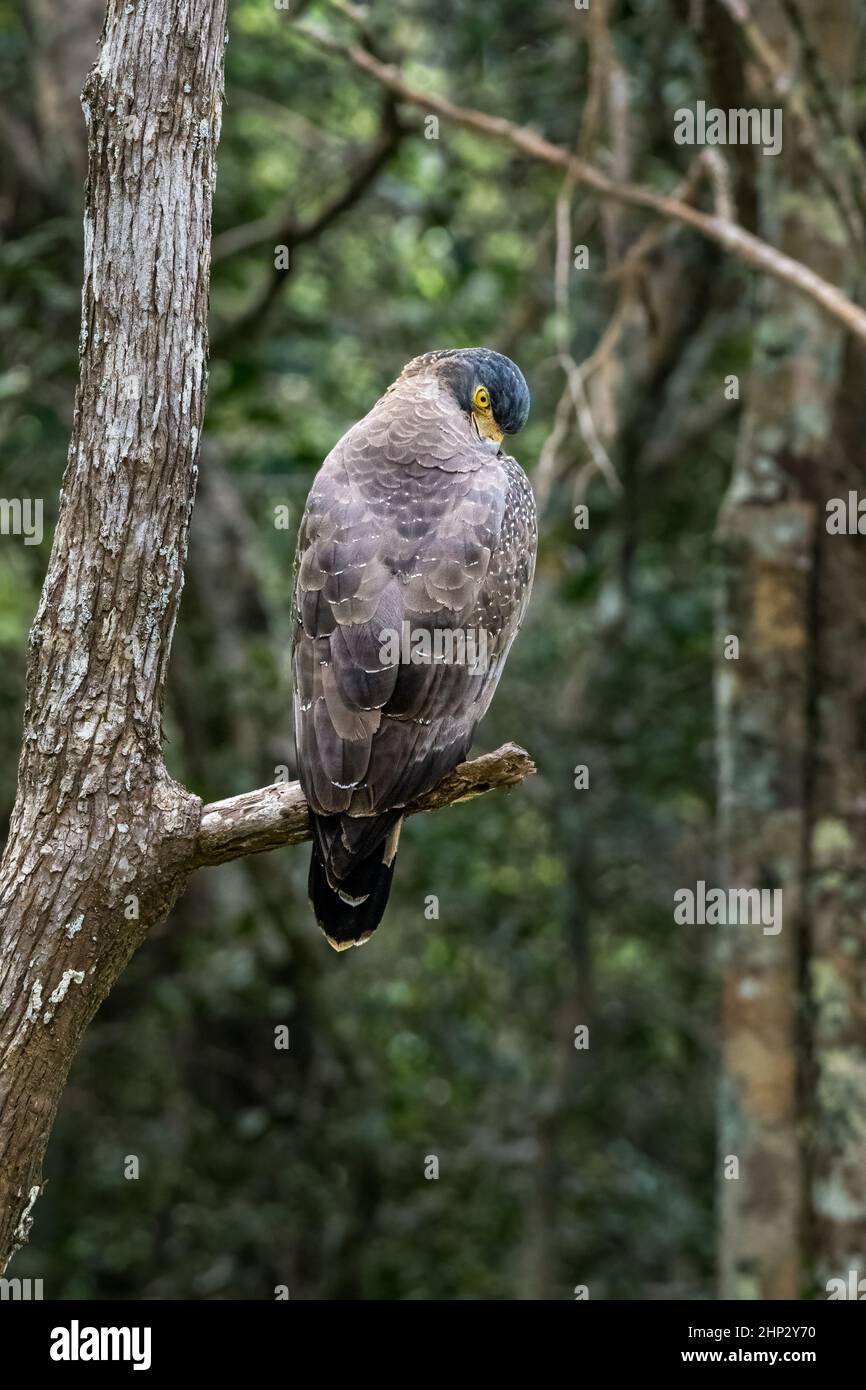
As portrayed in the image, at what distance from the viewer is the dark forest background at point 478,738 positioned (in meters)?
6.26

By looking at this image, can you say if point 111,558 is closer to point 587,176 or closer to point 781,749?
point 587,176

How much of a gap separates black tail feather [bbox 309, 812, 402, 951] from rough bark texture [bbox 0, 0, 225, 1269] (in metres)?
0.48

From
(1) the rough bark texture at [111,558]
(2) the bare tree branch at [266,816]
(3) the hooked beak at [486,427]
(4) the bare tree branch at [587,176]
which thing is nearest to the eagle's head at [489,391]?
(3) the hooked beak at [486,427]

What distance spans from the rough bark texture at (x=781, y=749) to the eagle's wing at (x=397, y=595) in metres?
Answer: 1.57

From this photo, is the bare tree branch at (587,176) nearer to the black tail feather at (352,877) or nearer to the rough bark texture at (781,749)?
the rough bark texture at (781,749)

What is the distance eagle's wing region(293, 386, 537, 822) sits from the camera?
3252mm

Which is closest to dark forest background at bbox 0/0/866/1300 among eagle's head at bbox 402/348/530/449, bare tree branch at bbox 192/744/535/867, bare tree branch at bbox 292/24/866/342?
bare tree branch at bbox 292/24/866/342

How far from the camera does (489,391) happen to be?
3.84 meters

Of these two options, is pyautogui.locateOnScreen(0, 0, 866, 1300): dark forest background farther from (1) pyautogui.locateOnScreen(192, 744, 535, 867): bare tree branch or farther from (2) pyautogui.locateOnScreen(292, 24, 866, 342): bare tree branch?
(1) pyautogui.locateOnScreen(192, 744, 535, 867): bare tree branch

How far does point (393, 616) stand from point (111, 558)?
0.78m

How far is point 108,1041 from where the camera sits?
737 centimetres

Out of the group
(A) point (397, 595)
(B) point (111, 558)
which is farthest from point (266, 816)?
(A) point (397, 595)

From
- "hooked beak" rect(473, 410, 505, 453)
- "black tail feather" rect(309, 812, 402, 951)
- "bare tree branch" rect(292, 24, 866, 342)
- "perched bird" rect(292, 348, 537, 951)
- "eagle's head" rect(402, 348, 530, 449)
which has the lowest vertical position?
"black tail feather" rect(309, 812, 402, 951)
